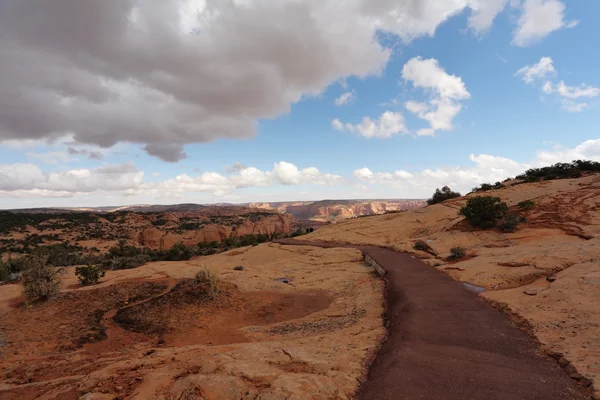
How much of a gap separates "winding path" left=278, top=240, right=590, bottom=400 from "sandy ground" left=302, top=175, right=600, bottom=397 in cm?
44

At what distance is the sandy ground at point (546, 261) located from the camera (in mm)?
6074

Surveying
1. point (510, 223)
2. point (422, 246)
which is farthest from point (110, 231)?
point (510, 223)

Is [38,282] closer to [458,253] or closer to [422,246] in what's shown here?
[458,253]

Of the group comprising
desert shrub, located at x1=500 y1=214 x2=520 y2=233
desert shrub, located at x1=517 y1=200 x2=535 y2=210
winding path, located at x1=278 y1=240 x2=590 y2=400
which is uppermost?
desert shrub, located at x1=517 y1=200 x2=535 y2=210

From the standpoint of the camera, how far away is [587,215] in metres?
17.7

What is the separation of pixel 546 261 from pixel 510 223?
28.6ft

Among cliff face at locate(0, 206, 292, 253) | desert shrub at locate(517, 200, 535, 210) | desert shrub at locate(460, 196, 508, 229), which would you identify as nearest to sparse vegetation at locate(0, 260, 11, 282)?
cliff face at locate(0, 206, 292, 253)

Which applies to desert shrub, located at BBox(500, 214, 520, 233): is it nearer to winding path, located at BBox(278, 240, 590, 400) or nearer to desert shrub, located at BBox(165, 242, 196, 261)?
winding path, located at BBox(278, 240, 590, 400)

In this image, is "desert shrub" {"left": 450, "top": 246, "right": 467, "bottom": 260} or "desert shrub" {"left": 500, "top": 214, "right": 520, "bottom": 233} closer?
"desert shrub" {"left": 450, "top": 246, "right": 467, "bottom": 260}

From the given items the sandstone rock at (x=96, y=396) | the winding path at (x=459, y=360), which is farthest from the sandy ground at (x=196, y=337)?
the winding path at (x=459, y=360)

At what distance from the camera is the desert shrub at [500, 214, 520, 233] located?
18.3 metres

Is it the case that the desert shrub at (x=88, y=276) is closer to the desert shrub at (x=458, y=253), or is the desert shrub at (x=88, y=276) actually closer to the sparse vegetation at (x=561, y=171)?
the desert shrub at (x=458, y=253)

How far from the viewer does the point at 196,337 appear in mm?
9125

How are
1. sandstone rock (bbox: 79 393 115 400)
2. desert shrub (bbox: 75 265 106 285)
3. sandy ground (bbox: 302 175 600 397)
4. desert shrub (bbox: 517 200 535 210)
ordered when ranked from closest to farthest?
sandstone rock (bbox: 79 393 115 400) → sandy ground (bbox: 302 175 600 397) → desert shrub (bbox: 75 265 106 285) → desert shrub (bbox: 517 200 535 210)
